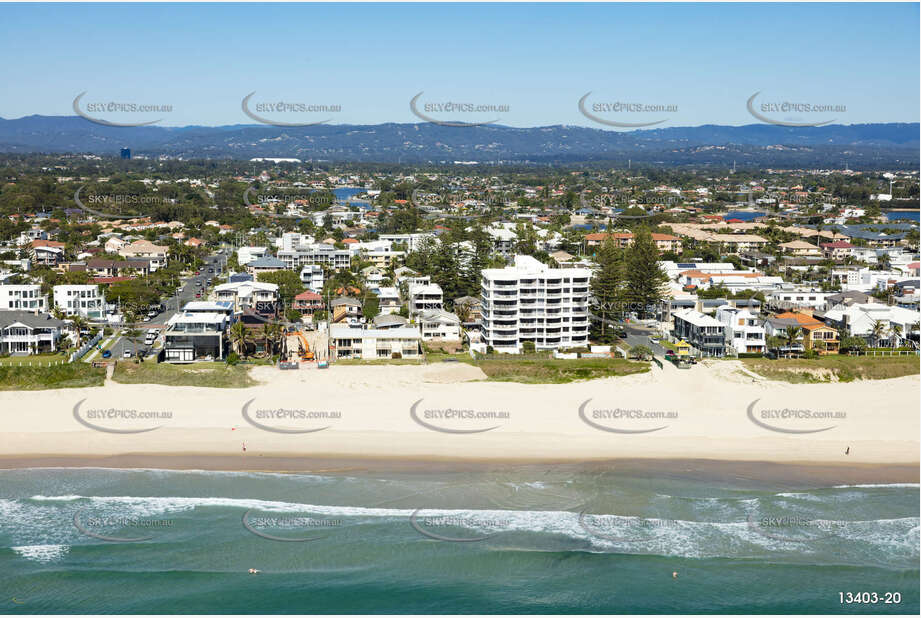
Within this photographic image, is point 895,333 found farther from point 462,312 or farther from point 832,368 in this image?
point 462,312

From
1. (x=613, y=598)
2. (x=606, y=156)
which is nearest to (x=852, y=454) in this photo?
(x=613, y=598)

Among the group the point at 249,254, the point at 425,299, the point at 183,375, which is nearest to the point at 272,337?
→ the point at 183,375

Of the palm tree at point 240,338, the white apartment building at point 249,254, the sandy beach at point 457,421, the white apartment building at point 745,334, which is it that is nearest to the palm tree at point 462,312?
the sandy beach at point 457,421

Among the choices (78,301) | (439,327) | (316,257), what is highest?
(316,257)

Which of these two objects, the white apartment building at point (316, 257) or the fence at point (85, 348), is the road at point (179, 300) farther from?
the white apartment building at point (316, 257)

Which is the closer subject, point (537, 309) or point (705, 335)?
point (705, 335)

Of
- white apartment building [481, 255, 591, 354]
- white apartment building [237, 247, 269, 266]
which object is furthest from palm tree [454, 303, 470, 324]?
white apartment building [237, 247, 269, 266]
